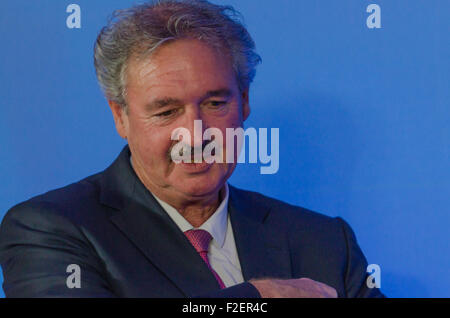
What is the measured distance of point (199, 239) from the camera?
1.93 meters

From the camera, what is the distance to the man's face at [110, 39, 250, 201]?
1.86m

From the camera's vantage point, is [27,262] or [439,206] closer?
[27,262]

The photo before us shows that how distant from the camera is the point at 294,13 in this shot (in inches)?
90.7

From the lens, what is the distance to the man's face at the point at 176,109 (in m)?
1.86

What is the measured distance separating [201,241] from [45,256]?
415 mm

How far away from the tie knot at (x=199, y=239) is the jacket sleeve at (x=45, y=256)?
0.88ft

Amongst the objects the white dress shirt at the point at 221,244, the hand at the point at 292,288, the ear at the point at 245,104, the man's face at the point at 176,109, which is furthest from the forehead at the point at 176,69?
the hand at the point at 292,288

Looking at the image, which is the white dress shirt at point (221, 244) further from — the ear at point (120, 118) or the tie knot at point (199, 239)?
the ear at point (120, 118)

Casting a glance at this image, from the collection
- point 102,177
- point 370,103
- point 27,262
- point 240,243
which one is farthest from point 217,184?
point 370,103

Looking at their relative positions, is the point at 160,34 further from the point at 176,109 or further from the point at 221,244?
the point at 221,244

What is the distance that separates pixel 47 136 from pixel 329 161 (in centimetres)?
89

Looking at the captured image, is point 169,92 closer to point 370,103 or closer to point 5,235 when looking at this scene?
point 5,235

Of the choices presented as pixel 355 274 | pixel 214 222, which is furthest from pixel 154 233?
pixel 355 274
